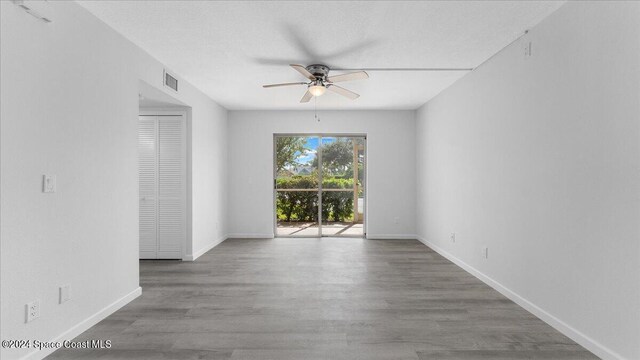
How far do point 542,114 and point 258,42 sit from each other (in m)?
2.62

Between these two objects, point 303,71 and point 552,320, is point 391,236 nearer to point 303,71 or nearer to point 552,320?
point 552,320

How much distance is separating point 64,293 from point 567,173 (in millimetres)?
3758

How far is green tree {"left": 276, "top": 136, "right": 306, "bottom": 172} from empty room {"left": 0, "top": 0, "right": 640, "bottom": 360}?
168 cm

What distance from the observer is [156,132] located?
468cm

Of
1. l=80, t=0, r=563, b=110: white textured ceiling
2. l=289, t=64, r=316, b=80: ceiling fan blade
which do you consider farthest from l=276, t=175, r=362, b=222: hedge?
l=289, t=64, r=316, b=80: ceiling fan blade

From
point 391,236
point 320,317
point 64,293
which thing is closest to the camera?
point 64,293

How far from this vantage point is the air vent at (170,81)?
385 cm

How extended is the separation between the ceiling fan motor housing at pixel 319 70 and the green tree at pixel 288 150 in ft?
8.99

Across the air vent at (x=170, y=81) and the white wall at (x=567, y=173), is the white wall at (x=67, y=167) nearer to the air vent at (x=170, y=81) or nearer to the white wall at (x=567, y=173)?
the air vent at (x=170, y=81)

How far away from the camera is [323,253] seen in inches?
200

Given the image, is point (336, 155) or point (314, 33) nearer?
point (314, 33)

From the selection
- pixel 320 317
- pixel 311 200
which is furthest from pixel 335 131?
pixel 320 317

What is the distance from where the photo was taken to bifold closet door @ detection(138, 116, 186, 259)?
4672mm

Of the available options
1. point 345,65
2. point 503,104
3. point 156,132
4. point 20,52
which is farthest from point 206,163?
point 503,104
